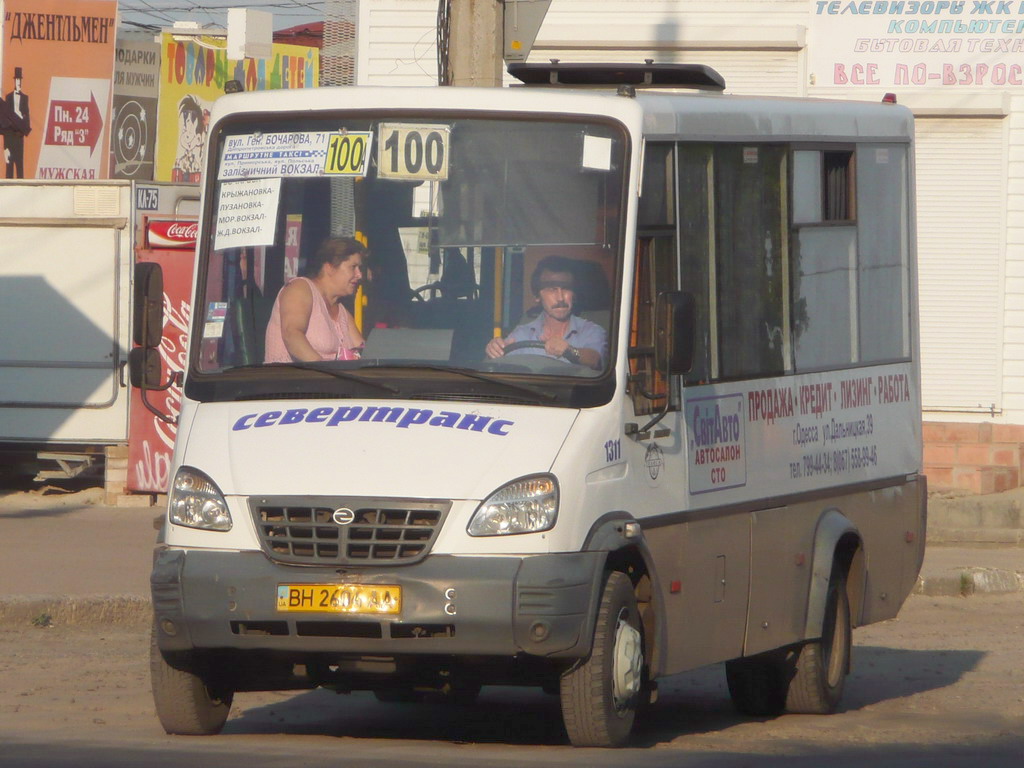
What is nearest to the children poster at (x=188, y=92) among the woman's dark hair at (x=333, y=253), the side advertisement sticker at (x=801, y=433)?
the side advertisement sticker at (x=801, y=433)

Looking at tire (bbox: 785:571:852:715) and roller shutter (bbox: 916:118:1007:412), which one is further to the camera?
roller shutter (bbox: 916:118:1007:412)

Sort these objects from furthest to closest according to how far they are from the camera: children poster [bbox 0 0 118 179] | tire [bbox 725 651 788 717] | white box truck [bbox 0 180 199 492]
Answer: children poster [bbox 0 0 118 179], white box truck [bbox 0 180 199 492], tire [bbox 725 651 788 717]

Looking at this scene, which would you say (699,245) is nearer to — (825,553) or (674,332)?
(674,332)

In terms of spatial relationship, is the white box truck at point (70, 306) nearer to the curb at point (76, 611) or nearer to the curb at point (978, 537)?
the curb at point (76, 611)

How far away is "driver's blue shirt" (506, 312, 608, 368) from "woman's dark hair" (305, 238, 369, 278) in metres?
0.68

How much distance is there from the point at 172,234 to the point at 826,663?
8548 mm

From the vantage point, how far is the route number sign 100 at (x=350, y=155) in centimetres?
753

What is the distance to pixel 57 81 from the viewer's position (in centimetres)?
3189

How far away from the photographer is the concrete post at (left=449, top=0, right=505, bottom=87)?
11.3m

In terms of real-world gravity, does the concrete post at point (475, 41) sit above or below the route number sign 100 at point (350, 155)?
above

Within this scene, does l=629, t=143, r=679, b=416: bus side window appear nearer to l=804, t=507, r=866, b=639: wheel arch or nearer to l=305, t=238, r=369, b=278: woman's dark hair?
l=305, t=238, r=369, b=278: woman's dark hair

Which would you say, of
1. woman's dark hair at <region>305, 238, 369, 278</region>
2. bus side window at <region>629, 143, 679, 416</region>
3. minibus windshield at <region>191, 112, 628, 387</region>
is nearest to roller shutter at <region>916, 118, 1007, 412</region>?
bus side window at <region>629, 143, 679, 416</region>

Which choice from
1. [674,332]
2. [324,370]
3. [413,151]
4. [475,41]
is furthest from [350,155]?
[475,41]

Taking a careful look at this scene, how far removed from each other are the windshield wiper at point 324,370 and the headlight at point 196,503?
52 centimetres
